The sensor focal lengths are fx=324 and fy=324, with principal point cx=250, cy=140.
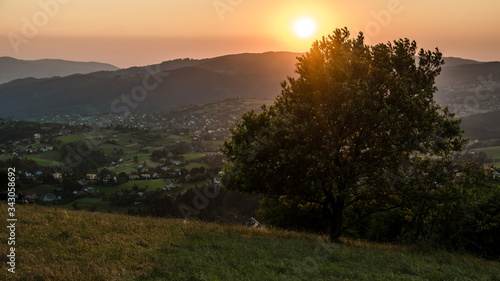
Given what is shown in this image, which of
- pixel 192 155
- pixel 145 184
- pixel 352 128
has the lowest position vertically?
pixel 145 184

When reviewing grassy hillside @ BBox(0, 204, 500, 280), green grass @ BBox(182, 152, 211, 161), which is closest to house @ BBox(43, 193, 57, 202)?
green grass @ BBox(182, 152, 211, 161)

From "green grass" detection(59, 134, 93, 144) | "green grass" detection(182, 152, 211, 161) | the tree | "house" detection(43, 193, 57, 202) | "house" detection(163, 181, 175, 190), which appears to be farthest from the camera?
"green grass" detection(59, 134, 93, 144)

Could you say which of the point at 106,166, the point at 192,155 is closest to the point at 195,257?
the point at 192,155

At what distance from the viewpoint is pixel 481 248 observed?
17.0m

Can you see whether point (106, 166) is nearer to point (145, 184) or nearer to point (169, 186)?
point (145, 184)

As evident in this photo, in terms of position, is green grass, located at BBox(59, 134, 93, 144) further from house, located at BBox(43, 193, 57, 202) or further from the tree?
the tree

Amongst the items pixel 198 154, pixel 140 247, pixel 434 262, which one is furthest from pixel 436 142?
pixel 198 154

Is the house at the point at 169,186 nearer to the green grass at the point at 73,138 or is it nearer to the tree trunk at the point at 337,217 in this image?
the tree trunk at the point at 337,217

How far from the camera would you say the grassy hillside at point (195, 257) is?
10.3 meters

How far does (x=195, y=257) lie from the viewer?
39.1 ft

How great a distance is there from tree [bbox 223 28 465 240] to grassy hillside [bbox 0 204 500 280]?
3335 millimetres

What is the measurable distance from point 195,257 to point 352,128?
34.1ft

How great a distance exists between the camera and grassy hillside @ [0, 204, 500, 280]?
10.3 meters

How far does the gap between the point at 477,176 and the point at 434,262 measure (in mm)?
7834
